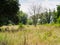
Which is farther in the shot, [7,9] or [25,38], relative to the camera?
[7,9]

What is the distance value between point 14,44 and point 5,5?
2643 centimetres

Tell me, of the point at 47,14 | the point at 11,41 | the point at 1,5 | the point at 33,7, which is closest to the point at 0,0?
the point at 1,5

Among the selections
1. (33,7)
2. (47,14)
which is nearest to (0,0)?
(33,7)

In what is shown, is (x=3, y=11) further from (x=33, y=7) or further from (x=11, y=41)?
(x=33, y=7)

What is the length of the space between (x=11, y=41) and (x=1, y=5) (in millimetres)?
25548

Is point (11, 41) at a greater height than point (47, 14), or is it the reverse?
point (11, 41)

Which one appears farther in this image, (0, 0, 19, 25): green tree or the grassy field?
(0, 0, 19, 25): green tree

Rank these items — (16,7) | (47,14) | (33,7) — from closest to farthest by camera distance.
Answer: (16,7) < (33,7) < (47,14)

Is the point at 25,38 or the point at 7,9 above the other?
the point at 25,38

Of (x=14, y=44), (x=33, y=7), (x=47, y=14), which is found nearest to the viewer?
(x=14, y=44)

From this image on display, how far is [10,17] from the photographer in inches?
1387

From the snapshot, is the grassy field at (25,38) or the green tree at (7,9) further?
the green tree at (7,9)

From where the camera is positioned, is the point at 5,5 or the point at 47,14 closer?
the point at 5,5

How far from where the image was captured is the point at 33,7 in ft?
268
